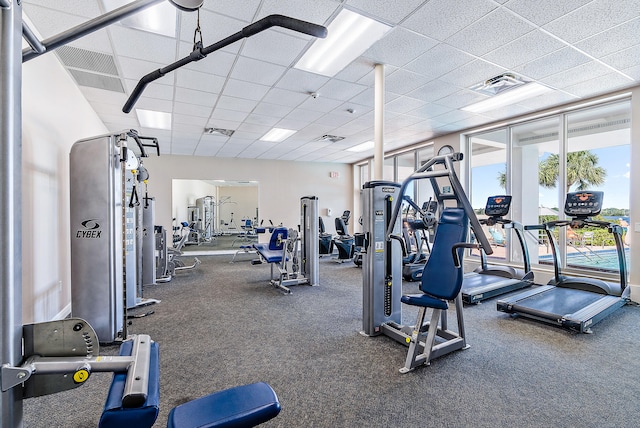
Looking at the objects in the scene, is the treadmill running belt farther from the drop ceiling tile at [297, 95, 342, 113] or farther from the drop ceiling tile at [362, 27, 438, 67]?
the drop ceiling tile at [297, 95, 342, 113]

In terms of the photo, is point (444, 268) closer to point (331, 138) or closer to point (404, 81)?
point (404, 81)

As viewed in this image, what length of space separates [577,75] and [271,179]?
7.67m

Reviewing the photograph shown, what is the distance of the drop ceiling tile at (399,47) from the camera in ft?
9.89

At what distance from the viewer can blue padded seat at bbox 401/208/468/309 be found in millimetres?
2453

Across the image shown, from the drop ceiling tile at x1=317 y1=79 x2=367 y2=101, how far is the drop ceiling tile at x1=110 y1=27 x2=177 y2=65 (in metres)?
1.92

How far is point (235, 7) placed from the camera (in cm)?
258

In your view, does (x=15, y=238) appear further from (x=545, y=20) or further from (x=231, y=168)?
(x=231, y=168)

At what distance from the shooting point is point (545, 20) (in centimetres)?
277

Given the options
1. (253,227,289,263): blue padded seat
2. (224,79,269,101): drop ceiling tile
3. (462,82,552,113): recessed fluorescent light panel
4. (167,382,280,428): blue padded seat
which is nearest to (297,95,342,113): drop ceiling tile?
(224,79,269,101): drop ceiling tile

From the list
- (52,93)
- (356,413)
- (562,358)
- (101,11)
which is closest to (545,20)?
(562,358)

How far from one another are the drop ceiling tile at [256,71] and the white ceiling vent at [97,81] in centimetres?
161

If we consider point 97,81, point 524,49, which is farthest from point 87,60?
point 524,49

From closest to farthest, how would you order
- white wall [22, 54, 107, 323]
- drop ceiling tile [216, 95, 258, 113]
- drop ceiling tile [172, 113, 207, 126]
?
white wall [22, 54, 107, 323] < drop ceiling tile [216, 95, 258, 113] < drop ceiling tile [172, 113, 207, 126]

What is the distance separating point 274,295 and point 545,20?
4493mm
